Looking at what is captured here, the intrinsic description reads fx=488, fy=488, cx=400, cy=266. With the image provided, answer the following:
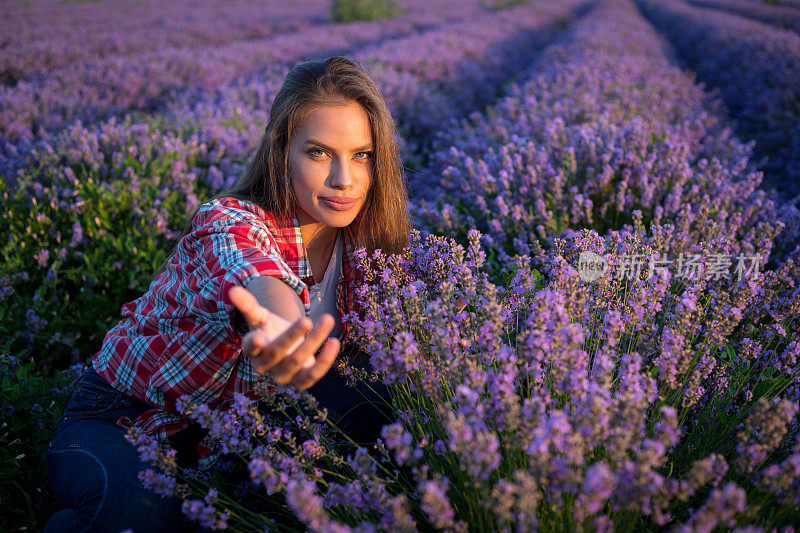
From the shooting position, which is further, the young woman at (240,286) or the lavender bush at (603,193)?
the lavender bush at (603,193)

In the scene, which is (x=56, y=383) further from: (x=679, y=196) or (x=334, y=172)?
(x=679, y=196)

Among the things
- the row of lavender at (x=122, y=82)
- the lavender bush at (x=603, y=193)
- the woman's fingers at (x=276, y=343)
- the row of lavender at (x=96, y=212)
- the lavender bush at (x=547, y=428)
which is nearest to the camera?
the lavender bush at (x=547, y=428)

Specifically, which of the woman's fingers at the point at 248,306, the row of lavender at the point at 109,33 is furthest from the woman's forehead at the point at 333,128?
the row of lavender at the point at 109,33

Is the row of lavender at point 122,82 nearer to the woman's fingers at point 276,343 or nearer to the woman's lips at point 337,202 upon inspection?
the woman's lips at point 337,202

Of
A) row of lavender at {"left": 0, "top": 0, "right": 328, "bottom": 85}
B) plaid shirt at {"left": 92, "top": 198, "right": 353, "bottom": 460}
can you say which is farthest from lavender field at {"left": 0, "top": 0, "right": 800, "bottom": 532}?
row of lavender at {"left": 0, "top": 0, "right": 328, "bottom": 85}

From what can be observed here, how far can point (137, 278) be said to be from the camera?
2.99 meters

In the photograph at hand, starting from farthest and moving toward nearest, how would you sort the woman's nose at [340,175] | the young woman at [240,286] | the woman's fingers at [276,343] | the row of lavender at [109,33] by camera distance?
the row of lavender at [109,33], the woman's nose at [340,175], the young woman at [240,286], the woman's fingers at [276,343]

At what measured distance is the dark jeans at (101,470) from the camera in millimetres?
1537

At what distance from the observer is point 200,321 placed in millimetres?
1717

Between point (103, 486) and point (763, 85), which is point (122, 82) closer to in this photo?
point (103, 486)

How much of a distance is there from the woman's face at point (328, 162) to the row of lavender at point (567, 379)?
0.32 meters

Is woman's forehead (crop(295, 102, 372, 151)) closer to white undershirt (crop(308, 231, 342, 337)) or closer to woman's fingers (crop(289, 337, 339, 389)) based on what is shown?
white undershirt (crop(308, 231, 342, 337))

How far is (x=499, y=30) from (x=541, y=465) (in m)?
17.0

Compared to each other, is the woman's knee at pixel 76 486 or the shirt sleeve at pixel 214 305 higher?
the shirt sleeve at pixel 214 305
